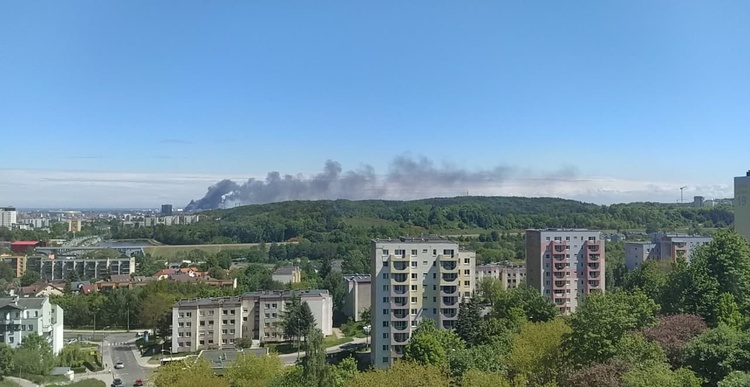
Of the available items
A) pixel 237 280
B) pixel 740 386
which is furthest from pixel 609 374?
Result: pixel 237 280

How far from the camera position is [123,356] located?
1786cm

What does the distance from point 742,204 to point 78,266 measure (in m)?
33.3

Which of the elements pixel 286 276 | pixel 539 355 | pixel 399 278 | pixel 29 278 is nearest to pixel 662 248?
pixel 399 278

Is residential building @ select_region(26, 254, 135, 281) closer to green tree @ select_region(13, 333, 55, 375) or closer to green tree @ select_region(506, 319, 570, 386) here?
green tree @ select_region(13, 333, 55, 375)

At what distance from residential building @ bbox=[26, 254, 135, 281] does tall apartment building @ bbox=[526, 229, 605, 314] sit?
24.4m

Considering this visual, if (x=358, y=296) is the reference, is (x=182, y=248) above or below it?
below

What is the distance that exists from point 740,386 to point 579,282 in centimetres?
1568

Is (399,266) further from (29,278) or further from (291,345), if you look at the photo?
(29,278)

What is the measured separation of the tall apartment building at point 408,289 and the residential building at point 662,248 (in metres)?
14.6

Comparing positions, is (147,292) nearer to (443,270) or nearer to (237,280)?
(237,280)

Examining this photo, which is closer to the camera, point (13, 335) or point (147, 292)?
point (13, 335)

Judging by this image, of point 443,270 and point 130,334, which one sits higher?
point 443,270

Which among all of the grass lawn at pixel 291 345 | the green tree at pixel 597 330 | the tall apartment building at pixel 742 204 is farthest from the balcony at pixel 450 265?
the tall apartment building at pixel 742 204

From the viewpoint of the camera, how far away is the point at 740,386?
563 centimetres
